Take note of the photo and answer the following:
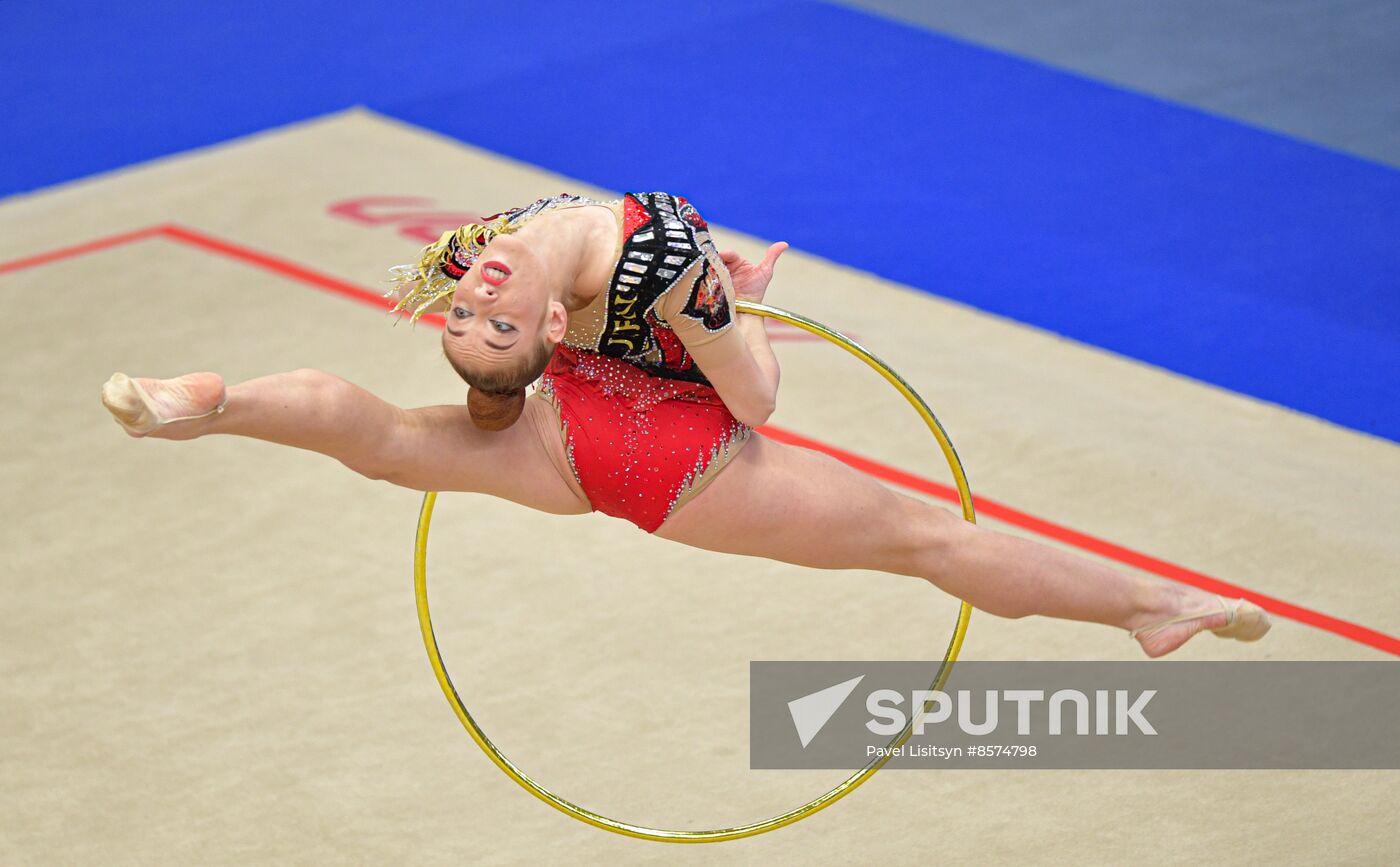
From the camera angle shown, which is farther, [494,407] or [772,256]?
[772,256]

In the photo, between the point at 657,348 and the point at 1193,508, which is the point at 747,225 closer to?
the point at 1193,508

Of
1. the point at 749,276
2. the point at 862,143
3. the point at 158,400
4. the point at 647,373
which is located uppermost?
the point at 862,143

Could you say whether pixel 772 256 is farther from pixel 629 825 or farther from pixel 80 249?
pixel 80 249

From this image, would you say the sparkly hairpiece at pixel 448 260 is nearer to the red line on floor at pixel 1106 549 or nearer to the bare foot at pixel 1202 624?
the bare foot at pixel 1202 624

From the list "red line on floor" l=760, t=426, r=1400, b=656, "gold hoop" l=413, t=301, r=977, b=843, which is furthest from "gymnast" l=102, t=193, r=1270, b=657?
"red line on floor" l=760, t=426, r=1400, b=656

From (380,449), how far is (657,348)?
540 mm

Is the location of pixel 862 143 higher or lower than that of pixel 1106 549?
higher

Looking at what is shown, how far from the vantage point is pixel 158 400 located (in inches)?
101

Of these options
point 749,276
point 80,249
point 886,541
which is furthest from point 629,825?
point 80,249

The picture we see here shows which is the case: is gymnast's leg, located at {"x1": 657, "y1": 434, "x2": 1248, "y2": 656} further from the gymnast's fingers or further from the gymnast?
the gymnast's fingers

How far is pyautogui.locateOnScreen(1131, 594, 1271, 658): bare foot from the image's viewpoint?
3438 millimetres

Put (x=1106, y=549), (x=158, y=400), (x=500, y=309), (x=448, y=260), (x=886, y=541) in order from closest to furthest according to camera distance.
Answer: (x=158, y=400), (x=500, y=309), (x=448, y=260), (x=886, y=541), (x=1106, y=549)

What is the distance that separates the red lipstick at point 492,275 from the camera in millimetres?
2795

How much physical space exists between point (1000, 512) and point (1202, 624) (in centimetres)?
158
